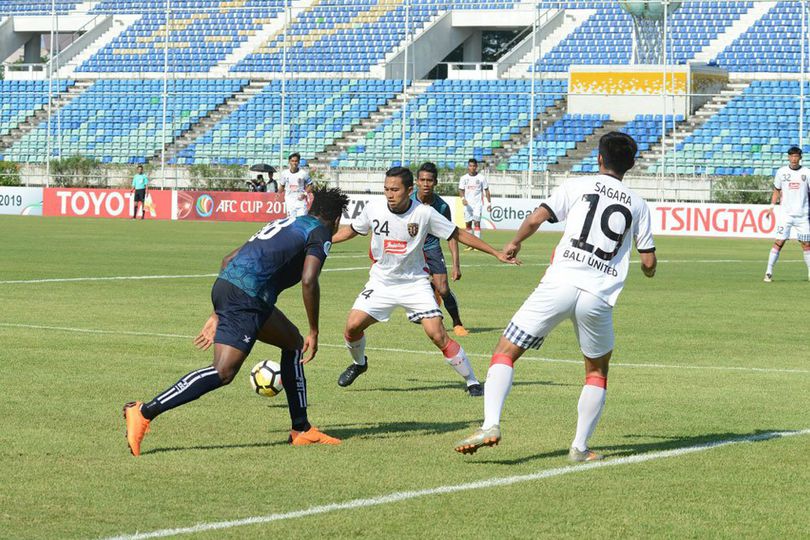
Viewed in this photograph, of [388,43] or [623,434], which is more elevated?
[388,43]

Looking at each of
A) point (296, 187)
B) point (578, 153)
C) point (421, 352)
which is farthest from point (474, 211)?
point (421, 352)

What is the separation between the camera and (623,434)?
9.41m

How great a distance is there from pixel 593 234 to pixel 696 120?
4497cm

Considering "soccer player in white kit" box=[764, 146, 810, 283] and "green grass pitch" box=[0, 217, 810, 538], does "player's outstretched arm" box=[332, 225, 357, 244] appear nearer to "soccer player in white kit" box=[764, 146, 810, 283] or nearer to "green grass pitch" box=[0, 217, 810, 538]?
"green grass pitch" box=[0, 217, 810, 538]

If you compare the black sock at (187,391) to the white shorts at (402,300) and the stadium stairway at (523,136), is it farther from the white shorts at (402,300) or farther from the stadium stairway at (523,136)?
the stadium stairway at (523,136)

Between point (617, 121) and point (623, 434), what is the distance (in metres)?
45.3

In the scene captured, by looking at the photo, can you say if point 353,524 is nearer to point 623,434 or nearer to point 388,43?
point 623,434

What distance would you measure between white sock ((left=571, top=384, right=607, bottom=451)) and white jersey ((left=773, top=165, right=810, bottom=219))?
1694cm

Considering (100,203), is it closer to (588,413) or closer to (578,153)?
(578,153)

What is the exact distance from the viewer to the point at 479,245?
984cm

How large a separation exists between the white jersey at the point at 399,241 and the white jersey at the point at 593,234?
9.83ft

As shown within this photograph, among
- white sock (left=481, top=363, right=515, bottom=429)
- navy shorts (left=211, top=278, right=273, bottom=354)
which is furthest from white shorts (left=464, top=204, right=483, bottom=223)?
white sock (left=481, top=363, right=515, bottom=429)

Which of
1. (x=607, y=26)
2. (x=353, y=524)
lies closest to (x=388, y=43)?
(x=607, y=26)

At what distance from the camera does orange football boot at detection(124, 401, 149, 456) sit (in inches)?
A: 327
